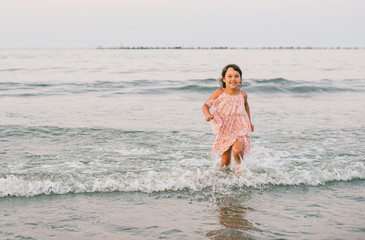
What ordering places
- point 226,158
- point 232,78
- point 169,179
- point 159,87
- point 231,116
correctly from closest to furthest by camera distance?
point 169,179 < point 232,78 < point 231,116 < point 226,158 < point 159,87

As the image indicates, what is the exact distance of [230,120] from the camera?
17.3 ft

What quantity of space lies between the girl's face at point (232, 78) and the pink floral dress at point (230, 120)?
15cm

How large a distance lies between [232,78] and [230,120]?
0.54 m

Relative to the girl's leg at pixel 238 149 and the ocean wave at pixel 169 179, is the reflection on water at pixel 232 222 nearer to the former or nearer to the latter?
the ocean wave at pixel 169 179

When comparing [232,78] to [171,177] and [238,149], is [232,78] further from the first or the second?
[171,177]

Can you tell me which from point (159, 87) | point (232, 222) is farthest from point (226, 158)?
point (159, 87)

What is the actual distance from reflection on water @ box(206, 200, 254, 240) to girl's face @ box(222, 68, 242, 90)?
62.7 inches

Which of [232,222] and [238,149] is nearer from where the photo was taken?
[232,222]

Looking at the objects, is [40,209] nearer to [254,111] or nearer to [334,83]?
[254,111]

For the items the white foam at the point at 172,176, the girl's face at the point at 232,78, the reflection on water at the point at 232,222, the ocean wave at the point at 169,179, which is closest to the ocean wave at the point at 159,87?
the white foam at the point at 172,176

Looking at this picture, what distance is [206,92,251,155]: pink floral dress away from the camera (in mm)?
5223

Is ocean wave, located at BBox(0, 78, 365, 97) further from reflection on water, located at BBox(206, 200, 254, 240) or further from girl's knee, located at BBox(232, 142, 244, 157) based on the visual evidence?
reflection on water, located at BBox(206, 200, 254, 240)

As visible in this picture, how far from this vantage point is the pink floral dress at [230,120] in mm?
5223

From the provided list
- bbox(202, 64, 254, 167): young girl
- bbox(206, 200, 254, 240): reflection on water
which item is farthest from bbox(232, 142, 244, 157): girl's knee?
bbox(206, 200, 254, 240): reflection on water
